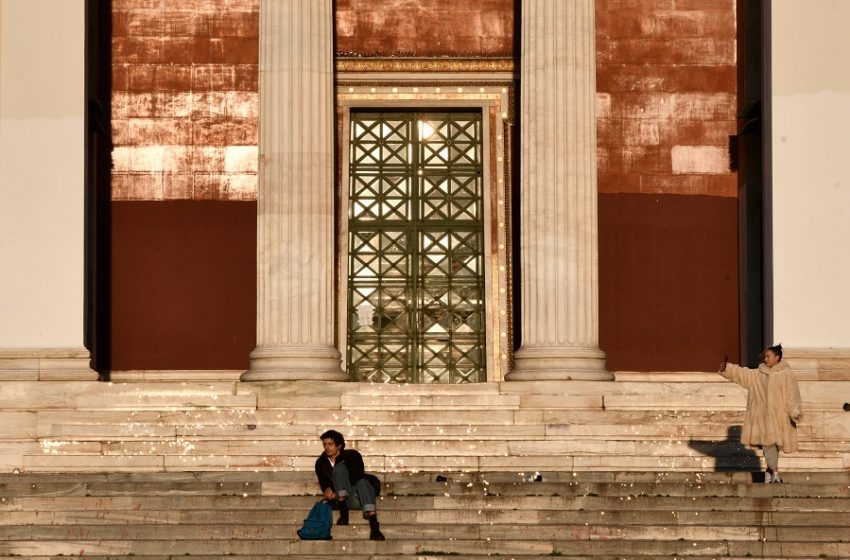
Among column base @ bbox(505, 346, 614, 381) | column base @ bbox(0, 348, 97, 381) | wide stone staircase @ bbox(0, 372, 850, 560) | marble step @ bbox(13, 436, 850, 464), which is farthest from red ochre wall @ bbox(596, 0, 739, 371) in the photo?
column base @ bbox(0, 348, 97, 381)

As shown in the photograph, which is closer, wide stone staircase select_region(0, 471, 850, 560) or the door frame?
wide stone staircase select_region(0, 471, 850, 560)

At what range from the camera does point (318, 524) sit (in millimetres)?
23828

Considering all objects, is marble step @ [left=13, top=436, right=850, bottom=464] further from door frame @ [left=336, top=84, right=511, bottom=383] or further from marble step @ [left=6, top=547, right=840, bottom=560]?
door frame @ [left=336, top=84, right=511, bottom=383]

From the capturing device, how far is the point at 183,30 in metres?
38.3

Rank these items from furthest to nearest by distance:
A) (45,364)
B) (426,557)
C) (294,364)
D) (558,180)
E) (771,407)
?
A: (558,180) → (45,364) → (294,364) → (771,407) → (426,557)

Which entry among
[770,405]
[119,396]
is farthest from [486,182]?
[770,405]

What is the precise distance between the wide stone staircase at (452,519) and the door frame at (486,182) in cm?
1158

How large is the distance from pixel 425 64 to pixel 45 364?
9.82 m

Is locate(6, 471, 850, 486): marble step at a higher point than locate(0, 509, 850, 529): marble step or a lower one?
higher

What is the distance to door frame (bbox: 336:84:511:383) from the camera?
37750 millimetres

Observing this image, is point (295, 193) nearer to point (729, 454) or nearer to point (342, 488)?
point (729, 454)

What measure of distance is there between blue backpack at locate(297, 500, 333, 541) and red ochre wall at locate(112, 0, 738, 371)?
13749mm

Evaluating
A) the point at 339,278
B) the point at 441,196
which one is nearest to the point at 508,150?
the point at 441,196

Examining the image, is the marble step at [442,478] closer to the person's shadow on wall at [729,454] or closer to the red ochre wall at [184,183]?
the person's shadow on wall at [729,454]
